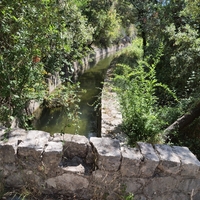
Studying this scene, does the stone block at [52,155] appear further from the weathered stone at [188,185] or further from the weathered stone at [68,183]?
the weathered stone at [188,185]

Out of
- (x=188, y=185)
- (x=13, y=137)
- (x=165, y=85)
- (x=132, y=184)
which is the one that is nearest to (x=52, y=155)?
(x=13, y=137)

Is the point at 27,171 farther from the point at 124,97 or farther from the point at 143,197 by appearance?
the point at 124,97

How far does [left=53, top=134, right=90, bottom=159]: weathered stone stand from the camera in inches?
99.4

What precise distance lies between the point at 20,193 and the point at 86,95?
21.0 feet

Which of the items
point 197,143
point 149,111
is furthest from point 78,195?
point 197,143

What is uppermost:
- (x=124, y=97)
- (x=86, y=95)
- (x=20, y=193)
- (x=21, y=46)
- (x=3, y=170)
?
(x=21, y=46)

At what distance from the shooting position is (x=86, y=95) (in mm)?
8734

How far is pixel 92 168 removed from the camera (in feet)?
8.20

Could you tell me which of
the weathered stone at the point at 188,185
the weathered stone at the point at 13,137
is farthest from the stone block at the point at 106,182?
the weathered stone at the point at 13,137

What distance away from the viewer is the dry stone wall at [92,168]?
2397 millimetres

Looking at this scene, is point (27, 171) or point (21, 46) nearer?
point (27, 171)

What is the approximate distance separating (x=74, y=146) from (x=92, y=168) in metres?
0.32

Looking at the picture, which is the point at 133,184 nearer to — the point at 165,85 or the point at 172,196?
the point at 172,196

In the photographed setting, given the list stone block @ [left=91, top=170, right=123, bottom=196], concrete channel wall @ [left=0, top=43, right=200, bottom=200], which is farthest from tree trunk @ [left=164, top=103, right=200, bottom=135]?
stone block @ [left=91, top=170, right=123, bottom=196]
